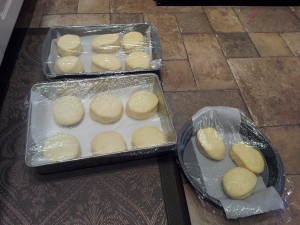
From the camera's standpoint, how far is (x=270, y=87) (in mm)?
1121

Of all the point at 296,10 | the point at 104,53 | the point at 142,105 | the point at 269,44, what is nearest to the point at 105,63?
the point at 104,53

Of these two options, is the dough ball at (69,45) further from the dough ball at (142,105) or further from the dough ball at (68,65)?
the dough ball at (142,105)

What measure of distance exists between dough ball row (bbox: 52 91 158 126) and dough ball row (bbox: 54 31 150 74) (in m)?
0.13

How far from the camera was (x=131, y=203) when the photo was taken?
773 millimetres

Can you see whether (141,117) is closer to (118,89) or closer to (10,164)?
(118,89)

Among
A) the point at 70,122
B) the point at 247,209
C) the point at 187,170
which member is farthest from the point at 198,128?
the point at 70,122

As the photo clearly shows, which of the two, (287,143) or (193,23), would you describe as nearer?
(287,143)

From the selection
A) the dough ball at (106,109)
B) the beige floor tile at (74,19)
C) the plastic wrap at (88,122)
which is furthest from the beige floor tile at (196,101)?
the beige floor tile at (74,19)

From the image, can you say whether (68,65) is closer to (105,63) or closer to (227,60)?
(105,63)

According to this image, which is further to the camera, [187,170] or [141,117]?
[141,117]

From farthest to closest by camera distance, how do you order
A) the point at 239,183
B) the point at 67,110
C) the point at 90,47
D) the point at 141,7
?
the point at 141,7 < the point at 90,47 < the point at 67,110 < the point at 239,183

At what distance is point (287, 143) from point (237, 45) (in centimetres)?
54

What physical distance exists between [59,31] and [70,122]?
46cm

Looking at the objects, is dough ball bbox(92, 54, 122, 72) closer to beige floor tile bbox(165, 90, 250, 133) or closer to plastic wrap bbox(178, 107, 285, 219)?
beige floor tile bbox(165, 90, 250, 133)
